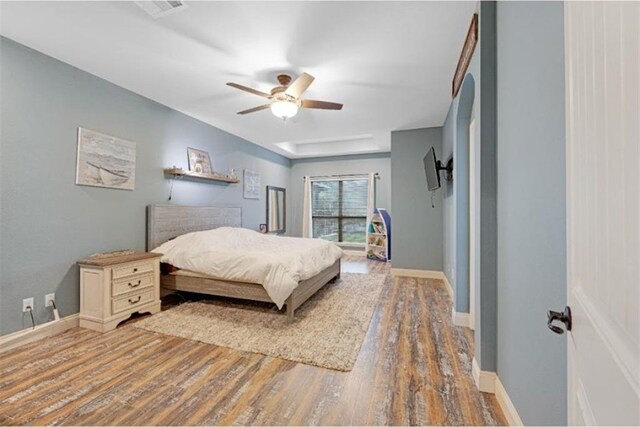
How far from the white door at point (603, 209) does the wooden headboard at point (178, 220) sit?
3.90m

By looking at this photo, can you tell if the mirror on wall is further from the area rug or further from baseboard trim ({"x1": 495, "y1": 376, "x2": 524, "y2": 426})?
baseboard trim ({"x1": 495, "y1": 376, "x2": 524, "y2": 426})

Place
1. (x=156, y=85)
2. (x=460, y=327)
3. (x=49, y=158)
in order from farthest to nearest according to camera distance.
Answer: (x=156, y=85) → (x=460, y=327) → (x=49, y=158)

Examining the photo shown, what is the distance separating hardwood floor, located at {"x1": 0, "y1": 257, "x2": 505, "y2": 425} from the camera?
1524mm

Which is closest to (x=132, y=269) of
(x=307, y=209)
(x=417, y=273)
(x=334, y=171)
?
(x=417, y=273)

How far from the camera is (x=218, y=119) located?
425 centimetres

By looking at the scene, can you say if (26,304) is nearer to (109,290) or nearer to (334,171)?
(109,290)

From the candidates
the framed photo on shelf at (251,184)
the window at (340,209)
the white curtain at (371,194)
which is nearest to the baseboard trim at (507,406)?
the framed photo on shelf at (251,184)

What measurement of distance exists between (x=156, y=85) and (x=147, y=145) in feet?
2.51

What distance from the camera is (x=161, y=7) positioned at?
74.9 inches

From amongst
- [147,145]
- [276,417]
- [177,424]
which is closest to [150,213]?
[147,145]

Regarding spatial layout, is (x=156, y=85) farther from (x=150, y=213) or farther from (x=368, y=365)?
(x=368, y=365)

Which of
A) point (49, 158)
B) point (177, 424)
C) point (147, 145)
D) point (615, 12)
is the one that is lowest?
point (177, 424)

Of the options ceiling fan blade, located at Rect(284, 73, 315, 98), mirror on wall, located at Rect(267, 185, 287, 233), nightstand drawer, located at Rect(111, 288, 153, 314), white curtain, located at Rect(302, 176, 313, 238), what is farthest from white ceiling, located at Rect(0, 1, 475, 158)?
white curtain, located at Rect(302, 176, 313, 238)

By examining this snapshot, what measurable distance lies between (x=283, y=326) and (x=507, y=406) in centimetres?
184
